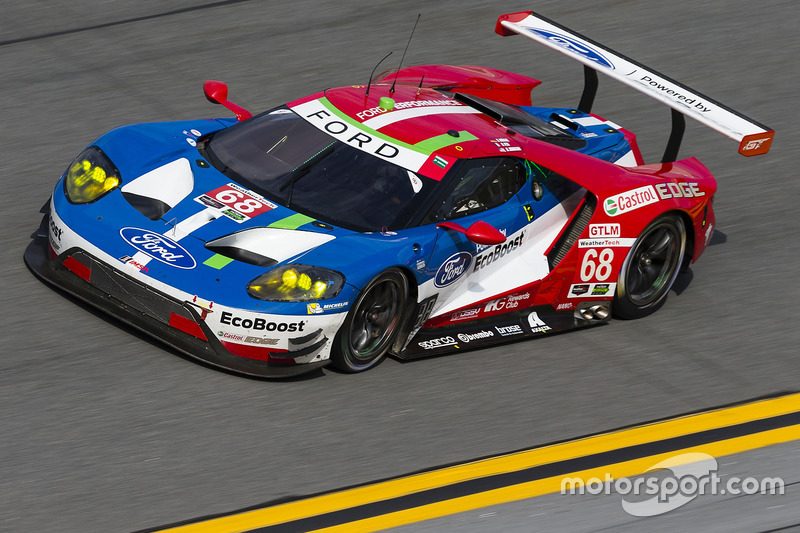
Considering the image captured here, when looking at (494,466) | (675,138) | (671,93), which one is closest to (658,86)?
(671,93)

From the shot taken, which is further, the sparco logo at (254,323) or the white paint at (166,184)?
the white paint at (166,184)

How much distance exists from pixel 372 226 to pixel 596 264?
1593 mm

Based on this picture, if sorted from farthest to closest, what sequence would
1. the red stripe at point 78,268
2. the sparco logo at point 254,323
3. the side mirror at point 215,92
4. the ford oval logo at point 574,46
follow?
the ford oval logo at point 574,46
the side mirror at point 215,92
the red stripe at point 78,268
the sparco logo at point 254,323

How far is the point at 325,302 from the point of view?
6211 mm

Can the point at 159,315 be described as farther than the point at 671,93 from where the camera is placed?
No

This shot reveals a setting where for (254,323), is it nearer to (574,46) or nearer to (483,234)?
(483,234)

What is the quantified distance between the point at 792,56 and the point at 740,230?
3569mm

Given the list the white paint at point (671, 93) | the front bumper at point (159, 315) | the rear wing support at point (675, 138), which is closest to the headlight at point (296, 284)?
the front bumper at point (159, 315)

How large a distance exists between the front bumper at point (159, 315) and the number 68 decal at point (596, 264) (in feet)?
6.33

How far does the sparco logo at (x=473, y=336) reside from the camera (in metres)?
7.06

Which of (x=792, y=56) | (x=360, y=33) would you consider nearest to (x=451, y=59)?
(x=360, y=33)

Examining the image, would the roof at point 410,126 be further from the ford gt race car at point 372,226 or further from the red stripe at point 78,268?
the red stripe at point 78,268

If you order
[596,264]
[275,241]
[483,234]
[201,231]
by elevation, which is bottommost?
[201,231]

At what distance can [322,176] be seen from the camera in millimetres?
6934
